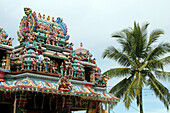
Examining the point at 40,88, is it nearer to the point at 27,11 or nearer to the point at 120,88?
the point at 27,11

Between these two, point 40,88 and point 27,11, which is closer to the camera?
point 40,88

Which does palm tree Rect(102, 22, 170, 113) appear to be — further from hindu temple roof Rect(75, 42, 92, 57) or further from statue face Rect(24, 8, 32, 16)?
statue face Rect(24, 8, 32, 16)

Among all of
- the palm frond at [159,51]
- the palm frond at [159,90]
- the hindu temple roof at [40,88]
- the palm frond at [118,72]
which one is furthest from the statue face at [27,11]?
the palm frond at [159,90]

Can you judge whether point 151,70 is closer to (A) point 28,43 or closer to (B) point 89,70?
(B) point 89,70

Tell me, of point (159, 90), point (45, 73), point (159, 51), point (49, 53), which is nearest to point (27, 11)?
point (49, 53)

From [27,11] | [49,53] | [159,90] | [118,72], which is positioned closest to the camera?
[49,53]

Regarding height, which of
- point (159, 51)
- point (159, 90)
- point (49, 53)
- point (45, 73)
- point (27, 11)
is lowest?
point (159, 90)

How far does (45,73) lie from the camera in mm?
19281

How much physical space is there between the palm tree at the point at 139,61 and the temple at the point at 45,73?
163 centimetres

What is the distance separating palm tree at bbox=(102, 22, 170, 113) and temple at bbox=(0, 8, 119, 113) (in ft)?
5.36

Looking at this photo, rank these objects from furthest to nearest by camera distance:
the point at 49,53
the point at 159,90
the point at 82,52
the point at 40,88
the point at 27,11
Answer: the point at 82,52
the point at 159,90
the point at 27,11
the point at 49,53
the point at 40,88

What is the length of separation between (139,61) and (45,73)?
8555 mm

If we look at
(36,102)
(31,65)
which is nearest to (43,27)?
(31,65)

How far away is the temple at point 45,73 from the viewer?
59.9 ft
